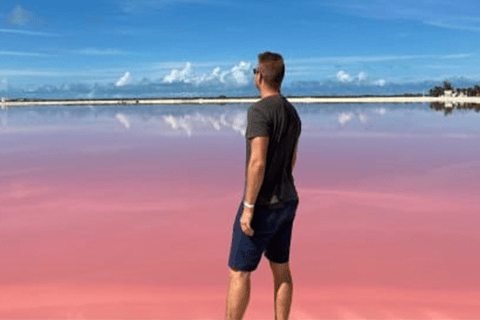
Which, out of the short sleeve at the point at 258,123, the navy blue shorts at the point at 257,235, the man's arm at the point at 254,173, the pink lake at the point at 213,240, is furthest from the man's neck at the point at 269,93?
the pink lake at the point at 213,240

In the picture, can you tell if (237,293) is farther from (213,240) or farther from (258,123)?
(213,240)

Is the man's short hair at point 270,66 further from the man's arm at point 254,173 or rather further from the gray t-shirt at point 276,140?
the man's arm at point 254,173

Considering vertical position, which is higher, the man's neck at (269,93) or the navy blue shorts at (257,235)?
the man's neck at (269,93)

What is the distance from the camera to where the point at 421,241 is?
9.20 m

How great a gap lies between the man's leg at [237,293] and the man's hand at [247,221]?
38 centimetres

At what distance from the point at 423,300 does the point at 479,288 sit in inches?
32.7

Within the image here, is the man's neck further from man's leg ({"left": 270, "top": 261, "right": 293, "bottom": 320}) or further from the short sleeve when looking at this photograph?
man's leg ({"left": 270, "top": 261, "right": 293, "bottom": 320})

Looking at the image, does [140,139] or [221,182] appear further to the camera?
[140,139]

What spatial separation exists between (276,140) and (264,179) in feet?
1.03

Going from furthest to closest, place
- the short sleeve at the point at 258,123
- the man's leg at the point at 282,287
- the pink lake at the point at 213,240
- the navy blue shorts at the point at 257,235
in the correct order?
the pink lake at the point at 213,240
the man's leg at the point at 282,287
the navy blue shorts at the point at 257,235
the short sleeve at the point at 258,123

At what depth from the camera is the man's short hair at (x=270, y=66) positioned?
4.86 m

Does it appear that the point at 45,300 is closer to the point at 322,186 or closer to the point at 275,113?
the point at 275,113

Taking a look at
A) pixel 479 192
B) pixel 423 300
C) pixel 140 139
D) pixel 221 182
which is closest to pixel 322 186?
pixel 221 182

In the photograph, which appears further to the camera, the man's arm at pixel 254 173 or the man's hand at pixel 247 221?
the man's hand at pixel 247 221
